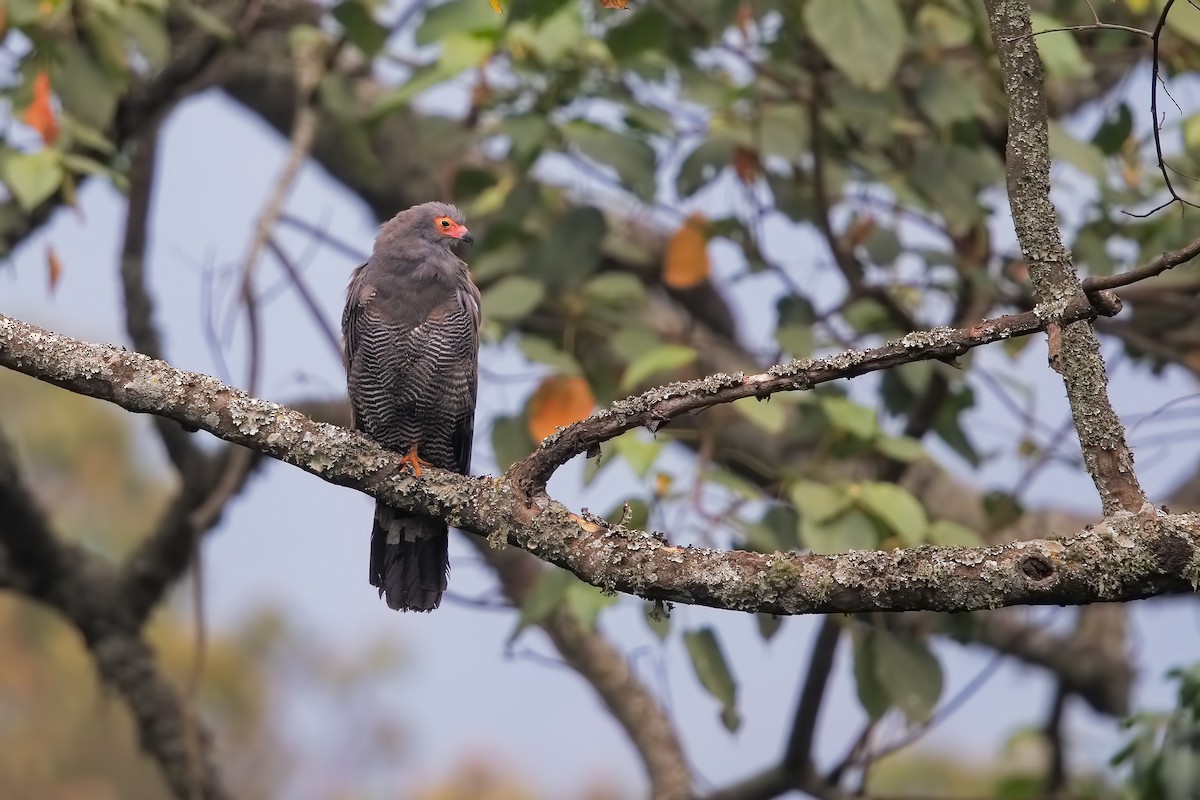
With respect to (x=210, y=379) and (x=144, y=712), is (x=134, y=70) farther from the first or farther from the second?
(x=210, y=379)

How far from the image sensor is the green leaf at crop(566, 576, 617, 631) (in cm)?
381

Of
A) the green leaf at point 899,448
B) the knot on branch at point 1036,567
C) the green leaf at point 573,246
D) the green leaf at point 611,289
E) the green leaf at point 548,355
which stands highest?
the green leaf at point 573,246

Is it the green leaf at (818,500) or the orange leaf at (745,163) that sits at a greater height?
the orange leaf at (745,163)

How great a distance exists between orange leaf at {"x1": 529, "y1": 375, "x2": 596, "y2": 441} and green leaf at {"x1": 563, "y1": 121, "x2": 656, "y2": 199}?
67cm

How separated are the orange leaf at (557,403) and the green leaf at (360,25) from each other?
1450 millimetres

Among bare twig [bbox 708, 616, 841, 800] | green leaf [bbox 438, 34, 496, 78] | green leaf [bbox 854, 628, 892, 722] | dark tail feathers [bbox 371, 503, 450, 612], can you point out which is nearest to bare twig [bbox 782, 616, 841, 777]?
bare twig [bbox 708, 616, 841, 800]

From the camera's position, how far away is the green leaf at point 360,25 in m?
4.84

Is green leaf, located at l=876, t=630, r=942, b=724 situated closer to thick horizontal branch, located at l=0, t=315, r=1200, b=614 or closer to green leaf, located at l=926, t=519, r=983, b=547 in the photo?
green leaf, located at l=926, t=519, r=983, b=547

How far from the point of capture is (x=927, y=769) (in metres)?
12.4

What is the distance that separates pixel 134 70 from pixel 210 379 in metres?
2.97

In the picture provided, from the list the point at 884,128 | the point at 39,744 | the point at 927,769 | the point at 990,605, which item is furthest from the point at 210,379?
the point at 39,744

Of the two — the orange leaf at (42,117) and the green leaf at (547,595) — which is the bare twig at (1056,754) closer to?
the green leaf at (547,595)

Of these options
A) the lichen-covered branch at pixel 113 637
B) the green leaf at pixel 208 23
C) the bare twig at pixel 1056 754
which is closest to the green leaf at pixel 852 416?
the bare twig at pixel 1056 754

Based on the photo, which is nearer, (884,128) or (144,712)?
(884,128)
